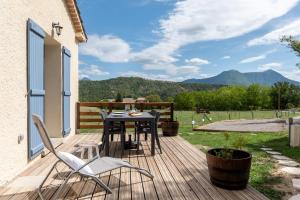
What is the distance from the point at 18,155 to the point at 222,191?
9.71 feet

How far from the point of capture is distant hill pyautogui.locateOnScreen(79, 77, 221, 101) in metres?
45.2

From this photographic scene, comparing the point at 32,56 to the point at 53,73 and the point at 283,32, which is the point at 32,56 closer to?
the point at 53,73

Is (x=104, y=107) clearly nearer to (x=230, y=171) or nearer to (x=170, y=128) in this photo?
(x=170, y=128)

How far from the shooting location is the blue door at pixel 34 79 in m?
4.55

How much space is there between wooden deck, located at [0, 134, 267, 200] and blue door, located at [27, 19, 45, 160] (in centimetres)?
Result: 37

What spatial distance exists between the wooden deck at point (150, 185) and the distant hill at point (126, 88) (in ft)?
119

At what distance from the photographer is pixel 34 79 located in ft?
15.8

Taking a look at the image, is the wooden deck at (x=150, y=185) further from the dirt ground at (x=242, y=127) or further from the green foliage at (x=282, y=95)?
the green foliage at (x=282, y=95)

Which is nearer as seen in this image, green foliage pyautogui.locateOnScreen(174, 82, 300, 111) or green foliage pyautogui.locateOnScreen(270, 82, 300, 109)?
green foliage pyautogui.locateOnScreen(270, 82, 300, 109)

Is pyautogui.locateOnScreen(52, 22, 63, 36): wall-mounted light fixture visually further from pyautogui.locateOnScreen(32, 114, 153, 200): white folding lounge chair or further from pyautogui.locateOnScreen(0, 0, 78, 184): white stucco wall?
pyautogui.locateOnScreen(32, 114, 153, 200): white folding lounge chair

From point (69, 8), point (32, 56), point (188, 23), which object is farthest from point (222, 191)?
point (188, 23)

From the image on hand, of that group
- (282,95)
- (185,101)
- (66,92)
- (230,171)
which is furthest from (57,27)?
(282,95)

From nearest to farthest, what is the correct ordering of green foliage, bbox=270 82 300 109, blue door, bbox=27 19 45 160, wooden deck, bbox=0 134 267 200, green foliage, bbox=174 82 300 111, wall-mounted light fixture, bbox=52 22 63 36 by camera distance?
wooden deck, bbox=0 134 267 200, blue door, bbox=27 19 45 160, wall-mounted light fixture, bbox=52 22 63 36, green foliage, bbox=270 82 300 109, green foliage, bbox=174 82 300 111

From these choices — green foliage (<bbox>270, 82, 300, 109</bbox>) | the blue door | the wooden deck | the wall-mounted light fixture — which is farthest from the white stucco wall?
green foliage (<bbox>270, 82, 300, 109</bbox>)
